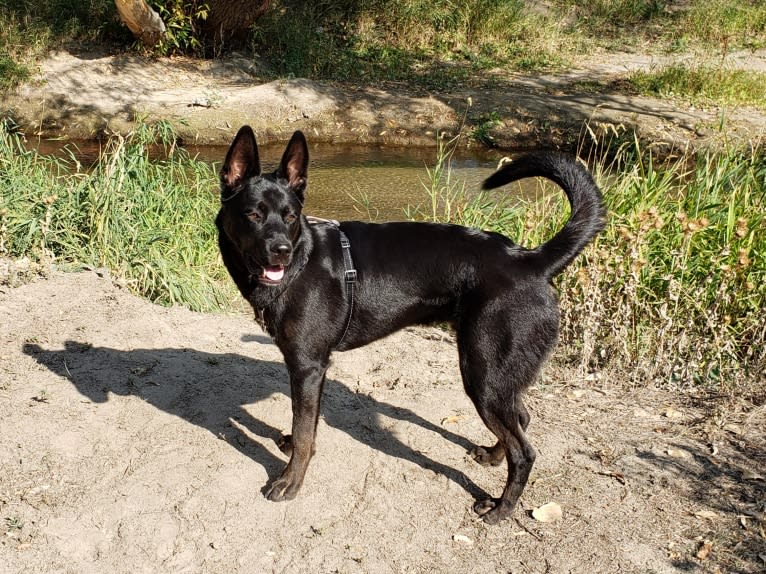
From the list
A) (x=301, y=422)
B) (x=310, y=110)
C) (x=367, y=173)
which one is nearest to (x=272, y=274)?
(x=301, y=422)

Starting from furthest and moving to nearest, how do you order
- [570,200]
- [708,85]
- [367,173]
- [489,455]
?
[708,85] < [367,173] < [489,455] < [570,200]

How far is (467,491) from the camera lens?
151 inches

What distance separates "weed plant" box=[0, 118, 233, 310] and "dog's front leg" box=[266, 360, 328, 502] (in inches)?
96.5

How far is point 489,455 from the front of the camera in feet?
13.3

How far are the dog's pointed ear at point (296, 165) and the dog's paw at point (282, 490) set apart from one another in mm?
1349

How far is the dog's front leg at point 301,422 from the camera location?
143 inches

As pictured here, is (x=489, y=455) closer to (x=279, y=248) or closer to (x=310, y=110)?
(x=279, y=248)

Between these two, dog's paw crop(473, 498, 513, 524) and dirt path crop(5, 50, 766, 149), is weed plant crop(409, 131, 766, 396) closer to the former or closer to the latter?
dog's paw crop(473, 498, 513, 524)

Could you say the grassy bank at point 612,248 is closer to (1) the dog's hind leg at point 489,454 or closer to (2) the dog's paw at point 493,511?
(1) the dog's hind leg at point 489,454

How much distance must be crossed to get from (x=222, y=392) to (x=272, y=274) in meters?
1.25

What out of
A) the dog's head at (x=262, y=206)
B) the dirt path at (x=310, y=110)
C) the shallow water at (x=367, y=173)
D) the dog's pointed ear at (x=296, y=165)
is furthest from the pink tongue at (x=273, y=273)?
the dirt path at (x=310, y=110)

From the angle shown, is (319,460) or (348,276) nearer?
(348,276)

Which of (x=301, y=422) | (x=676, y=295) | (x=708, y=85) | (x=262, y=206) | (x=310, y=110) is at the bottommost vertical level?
(x=310, y=110)

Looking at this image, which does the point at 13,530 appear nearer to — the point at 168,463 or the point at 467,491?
the point at 168,463
